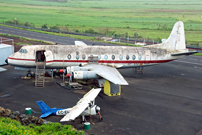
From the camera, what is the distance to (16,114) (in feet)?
81.5

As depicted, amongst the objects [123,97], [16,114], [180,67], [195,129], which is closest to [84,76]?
[123,97]

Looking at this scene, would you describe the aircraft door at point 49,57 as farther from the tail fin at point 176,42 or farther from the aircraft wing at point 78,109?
the tail fin at point 176,42

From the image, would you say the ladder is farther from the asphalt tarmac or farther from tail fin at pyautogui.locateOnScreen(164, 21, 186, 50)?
tail fin at pyautogui.locateOnScreen(164, 21, 186, 50)

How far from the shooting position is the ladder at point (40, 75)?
36.8 metres

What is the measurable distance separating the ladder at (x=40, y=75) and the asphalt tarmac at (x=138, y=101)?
88cm

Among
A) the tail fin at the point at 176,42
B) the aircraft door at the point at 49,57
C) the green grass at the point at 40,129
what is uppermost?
A: the tail fin at the point at 176,42

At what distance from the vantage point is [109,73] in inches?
1384

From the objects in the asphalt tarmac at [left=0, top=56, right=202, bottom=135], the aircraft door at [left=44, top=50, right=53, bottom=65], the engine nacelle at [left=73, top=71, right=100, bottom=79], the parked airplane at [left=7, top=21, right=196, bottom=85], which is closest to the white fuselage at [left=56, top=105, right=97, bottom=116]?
the asphalt tarmac at [left=0, top=56, right=202, bottom=135]

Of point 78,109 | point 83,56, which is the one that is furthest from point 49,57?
point 78,109

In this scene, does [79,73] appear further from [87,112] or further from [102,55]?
[87,112]

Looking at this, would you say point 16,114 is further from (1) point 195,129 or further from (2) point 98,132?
(1) point 195,129

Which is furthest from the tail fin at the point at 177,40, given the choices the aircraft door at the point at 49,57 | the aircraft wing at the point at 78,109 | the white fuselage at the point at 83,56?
the aircraft wing at the point at 78,109

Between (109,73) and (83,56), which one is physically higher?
(83,56)

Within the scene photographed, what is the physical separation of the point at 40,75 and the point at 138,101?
16.6m
